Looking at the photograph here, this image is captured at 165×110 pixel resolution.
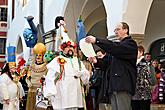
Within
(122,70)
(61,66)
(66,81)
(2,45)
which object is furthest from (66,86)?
(2,45)

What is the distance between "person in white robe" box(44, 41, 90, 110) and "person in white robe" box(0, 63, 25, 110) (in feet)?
9.23

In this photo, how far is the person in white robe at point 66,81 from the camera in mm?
6871

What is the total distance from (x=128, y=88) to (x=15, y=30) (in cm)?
1937

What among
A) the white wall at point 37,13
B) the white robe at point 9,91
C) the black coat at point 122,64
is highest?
the white wall at point 37,13

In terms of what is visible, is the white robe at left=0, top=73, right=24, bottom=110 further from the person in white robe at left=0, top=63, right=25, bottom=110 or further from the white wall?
the white wall

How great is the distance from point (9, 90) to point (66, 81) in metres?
3.22

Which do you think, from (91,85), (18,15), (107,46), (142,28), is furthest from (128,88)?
(18,15)

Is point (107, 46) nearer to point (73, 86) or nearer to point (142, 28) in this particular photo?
point (73, 86)

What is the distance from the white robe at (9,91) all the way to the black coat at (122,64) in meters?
3.95

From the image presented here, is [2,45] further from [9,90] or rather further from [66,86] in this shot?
[66,86]

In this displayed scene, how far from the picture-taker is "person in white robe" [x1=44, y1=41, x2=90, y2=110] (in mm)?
6871

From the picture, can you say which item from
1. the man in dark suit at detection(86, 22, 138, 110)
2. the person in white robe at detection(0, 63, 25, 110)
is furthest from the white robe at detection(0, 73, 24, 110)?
the man in dark suit at detection(86, 22, 138, 110)

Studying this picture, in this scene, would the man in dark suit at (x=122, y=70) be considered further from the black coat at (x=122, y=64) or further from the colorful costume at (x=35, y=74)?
the colorful costume at (x=35, y=74)

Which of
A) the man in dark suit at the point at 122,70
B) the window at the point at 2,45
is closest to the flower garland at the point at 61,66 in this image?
the man in dark suit at the point at 122,70
